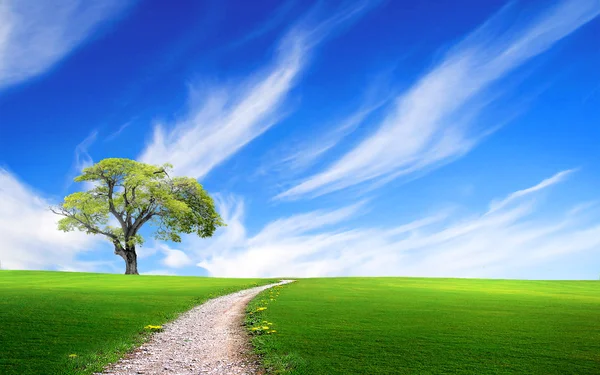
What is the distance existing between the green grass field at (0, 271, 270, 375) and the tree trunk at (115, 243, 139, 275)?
3472 centimetres

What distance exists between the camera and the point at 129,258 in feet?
228

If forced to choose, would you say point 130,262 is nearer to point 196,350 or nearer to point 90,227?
point 90,227

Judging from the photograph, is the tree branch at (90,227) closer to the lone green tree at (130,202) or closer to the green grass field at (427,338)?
the lone green tree at (130,202)

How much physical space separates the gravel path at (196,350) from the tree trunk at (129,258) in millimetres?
46850

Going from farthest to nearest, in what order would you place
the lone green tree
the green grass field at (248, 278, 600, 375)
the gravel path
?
1. the lone green tree
2. the green grass field at (248, 278, 600, 375)
3. the gravel path

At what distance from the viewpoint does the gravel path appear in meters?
15.4

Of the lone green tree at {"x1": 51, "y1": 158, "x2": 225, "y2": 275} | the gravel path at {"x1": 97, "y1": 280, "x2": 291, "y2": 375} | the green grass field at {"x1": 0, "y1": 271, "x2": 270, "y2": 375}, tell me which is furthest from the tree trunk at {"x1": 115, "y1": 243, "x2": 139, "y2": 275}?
the gravel path at {"x1": 97, "y1": 280, "x2": 291, "y2": 375}

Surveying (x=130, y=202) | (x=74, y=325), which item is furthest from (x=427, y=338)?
(x=130, y=202)

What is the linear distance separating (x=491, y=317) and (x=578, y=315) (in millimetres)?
5929

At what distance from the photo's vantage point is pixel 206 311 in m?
28.6

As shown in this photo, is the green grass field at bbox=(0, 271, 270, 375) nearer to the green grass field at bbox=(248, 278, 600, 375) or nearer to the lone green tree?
the green grass field at bbox=(248, 278, 600, 375)

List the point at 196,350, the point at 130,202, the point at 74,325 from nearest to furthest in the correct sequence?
1. the point at 196,350
2. the point at 74,325
3. the point at 130,202

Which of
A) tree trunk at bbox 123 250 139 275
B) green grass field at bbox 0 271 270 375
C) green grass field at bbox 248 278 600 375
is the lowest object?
green grass field at bbox 248 278 600 375

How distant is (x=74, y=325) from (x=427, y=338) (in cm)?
1620
